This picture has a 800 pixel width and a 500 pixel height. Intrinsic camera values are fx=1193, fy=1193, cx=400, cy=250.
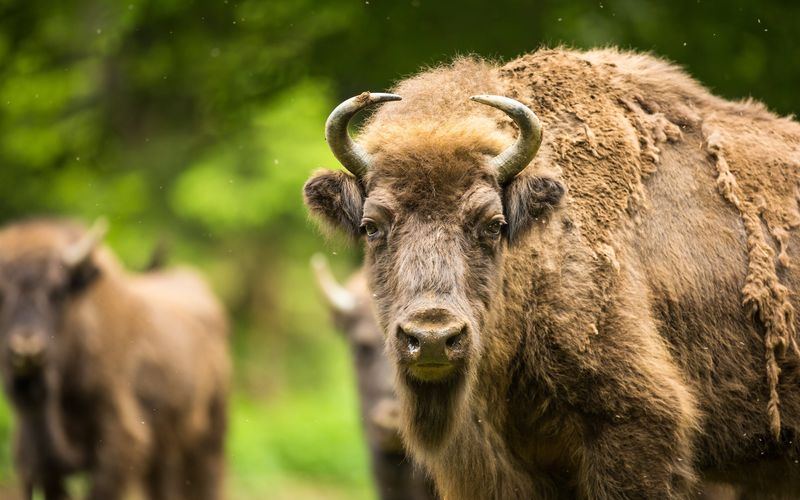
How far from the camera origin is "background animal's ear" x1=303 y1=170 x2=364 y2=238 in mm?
5969

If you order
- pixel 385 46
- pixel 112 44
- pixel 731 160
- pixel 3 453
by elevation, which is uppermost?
pixel 731 160

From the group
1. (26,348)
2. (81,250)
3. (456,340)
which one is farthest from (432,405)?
(81,250)

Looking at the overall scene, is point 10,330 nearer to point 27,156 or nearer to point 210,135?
point 27,156

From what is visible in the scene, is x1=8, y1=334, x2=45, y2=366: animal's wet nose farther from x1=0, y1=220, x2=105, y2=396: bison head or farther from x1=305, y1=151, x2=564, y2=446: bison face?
x1=305, y1=151, x2=564, y2=446: bison face

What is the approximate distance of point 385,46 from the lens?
10852 millimetres

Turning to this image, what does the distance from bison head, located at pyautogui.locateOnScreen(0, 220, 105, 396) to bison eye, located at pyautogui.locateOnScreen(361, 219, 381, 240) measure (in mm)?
5891

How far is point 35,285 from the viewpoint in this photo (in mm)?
11180

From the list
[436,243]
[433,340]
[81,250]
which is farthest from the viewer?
[81,250]

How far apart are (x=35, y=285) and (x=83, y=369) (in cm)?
93

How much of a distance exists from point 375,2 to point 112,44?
306 centimetres

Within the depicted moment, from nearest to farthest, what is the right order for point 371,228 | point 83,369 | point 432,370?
point 432,370 < point 371,228 < point 83,369

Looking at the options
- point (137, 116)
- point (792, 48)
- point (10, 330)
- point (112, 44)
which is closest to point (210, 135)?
point (137, 116)

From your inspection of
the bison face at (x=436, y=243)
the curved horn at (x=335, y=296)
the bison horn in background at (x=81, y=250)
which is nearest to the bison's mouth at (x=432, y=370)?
the bison face at (x=436, y=243)

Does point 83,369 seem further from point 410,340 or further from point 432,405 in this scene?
point 410,340
